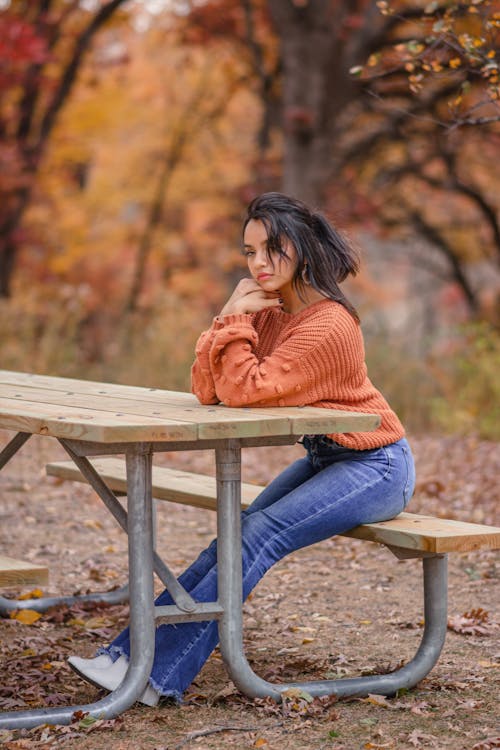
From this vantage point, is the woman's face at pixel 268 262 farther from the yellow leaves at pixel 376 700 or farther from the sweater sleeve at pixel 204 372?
the yellow leaves at pixel 376 700

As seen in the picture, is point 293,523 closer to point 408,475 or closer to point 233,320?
point 408,475

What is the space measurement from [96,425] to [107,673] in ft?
2.85

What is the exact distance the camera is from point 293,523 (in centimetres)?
344

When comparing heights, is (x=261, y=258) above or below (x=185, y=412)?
above

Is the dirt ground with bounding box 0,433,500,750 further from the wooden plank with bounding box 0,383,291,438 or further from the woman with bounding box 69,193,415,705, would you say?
the wooden plank with bounding box 0,383,291,438

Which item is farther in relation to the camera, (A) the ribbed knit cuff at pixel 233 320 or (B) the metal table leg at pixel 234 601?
(A) the ribbed knit cuff at pixel 233 320

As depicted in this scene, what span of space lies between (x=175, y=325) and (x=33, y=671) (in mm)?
8029

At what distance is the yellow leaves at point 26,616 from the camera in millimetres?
4632

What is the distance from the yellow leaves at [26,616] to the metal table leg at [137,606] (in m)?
1.40

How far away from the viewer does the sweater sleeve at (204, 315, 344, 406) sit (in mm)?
3359

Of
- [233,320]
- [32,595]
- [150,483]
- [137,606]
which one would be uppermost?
[233,320]

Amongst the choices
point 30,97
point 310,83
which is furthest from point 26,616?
point 30,97

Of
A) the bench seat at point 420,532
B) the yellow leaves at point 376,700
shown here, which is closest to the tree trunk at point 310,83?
the bench seat at point 420,532

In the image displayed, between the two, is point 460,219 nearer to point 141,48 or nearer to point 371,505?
point 141,48
